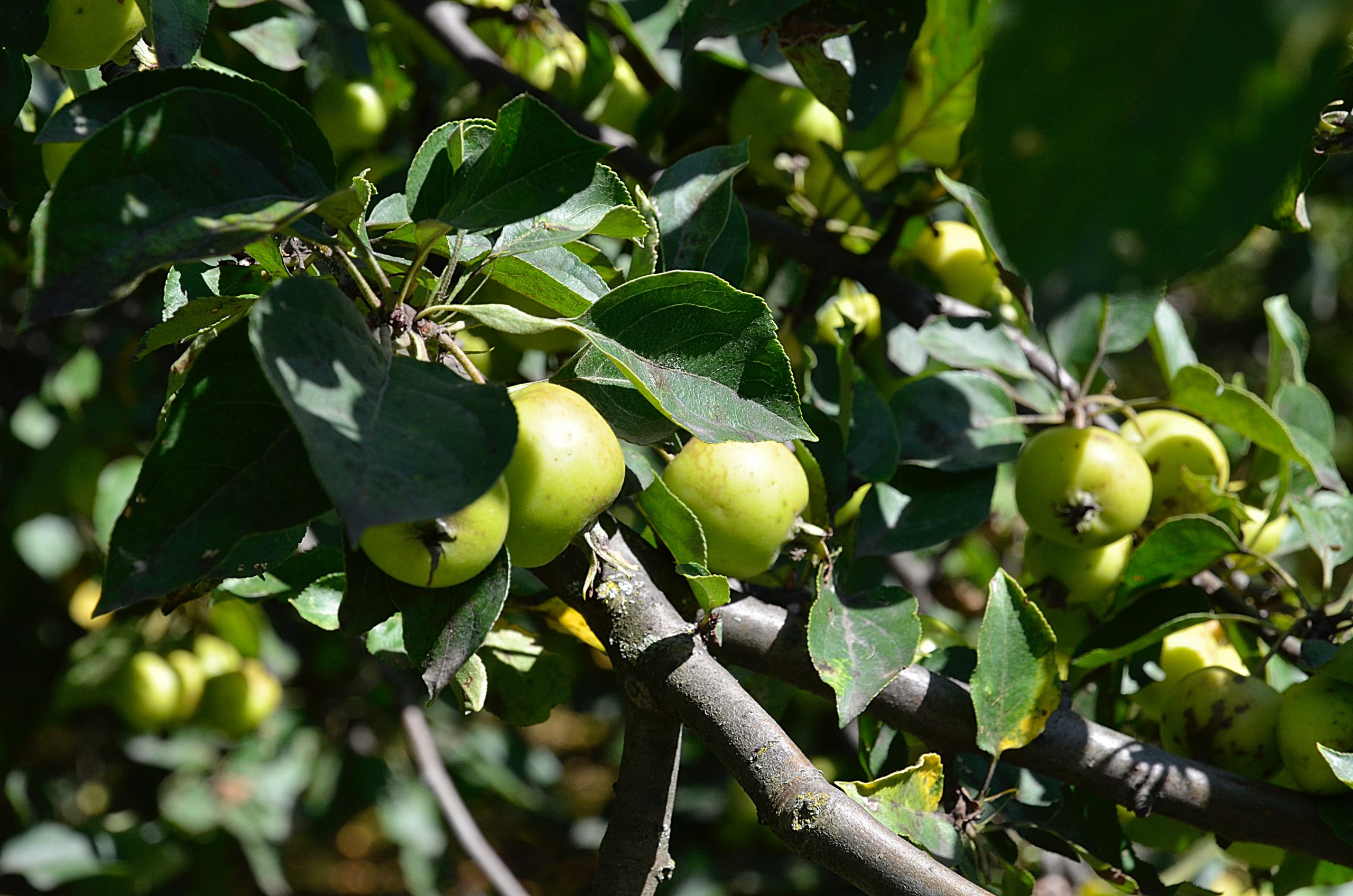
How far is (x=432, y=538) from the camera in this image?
0.54m

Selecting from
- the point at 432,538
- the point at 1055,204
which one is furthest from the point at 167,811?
the point at 1055,204

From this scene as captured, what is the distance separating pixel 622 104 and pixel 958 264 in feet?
1.68

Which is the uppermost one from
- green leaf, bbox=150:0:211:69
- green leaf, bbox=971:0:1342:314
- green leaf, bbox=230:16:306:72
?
green leaf, bbox=971:0:1342:314

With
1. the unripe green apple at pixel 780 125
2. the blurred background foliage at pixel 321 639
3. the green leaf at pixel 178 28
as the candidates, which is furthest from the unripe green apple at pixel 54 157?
the unripe green apple at pixel 780 125

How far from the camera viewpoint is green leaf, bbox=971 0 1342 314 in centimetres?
29

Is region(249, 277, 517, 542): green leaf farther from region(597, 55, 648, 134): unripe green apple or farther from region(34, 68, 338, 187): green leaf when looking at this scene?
region(597, 55, 648, 134): unripe green apple

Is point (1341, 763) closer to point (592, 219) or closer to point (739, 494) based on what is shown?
point (739, 494)

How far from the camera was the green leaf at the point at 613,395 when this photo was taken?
69 cm

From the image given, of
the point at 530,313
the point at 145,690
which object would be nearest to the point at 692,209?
the point at 530,313

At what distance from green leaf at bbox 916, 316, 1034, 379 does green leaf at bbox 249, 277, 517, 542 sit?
707 millimetres

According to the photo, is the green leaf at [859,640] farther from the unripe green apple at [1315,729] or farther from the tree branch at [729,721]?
the unripe green apple at [1315,729]

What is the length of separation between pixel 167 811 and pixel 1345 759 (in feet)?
6.59

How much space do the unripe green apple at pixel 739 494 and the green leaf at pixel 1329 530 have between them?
1.95ft

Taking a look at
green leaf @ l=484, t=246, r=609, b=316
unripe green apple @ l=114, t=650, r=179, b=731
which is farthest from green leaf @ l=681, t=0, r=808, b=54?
unripe green apple @ l=114, t=650, r=179, b=731
